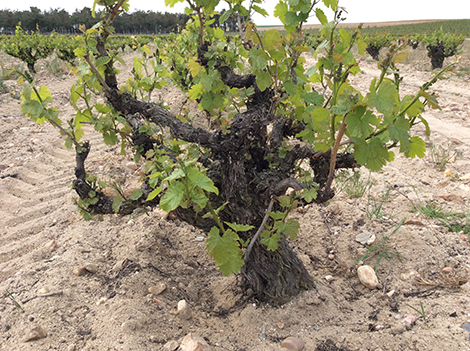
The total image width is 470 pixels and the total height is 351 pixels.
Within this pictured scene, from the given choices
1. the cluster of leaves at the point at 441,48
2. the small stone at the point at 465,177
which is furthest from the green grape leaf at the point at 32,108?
the cluster of leaves at the point at 441,48

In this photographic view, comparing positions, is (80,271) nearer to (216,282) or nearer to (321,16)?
(216,282)

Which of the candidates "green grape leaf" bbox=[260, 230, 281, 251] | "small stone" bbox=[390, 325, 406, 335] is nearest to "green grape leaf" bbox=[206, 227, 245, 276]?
"green grape leaf" bbox=[260, 230, 281, 251]

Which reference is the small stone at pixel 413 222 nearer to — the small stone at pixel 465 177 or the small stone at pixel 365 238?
the small stone at pixel 365 238

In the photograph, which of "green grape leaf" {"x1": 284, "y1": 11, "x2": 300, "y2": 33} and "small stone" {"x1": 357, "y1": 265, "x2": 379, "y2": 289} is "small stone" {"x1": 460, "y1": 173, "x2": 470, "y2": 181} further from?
"green grape leaf" {"x1": 284, "y1": 11, "x2": 300, "y2": 33}

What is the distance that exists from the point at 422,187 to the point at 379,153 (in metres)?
2.90

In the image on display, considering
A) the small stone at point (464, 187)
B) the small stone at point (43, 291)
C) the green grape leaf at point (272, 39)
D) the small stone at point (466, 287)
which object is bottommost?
the small stone at point (43, 291)

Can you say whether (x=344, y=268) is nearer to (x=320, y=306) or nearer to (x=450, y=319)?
(x=320, y=306)

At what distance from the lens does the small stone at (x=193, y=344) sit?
1.76m

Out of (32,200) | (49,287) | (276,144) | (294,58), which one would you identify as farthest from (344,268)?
(32,200)

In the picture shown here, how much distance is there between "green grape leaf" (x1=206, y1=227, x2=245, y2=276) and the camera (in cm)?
162

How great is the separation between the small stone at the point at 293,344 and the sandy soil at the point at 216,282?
4 cm

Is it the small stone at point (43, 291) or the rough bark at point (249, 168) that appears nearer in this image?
the rough bark at point (249, 168)

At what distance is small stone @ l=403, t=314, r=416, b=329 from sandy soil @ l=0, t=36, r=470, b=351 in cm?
2

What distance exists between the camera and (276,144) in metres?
1.97
